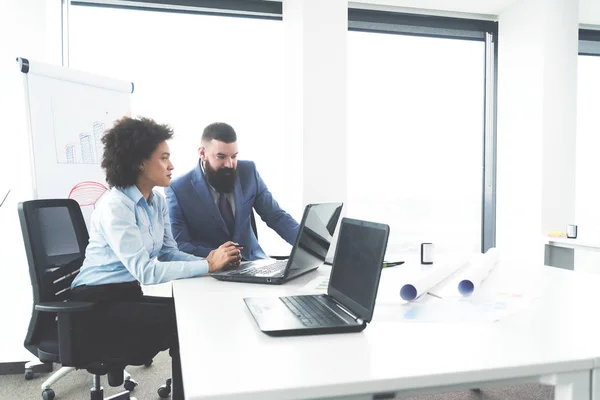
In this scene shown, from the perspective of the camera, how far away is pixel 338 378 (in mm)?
774

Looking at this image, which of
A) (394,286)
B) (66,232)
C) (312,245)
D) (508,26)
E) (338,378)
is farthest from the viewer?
(508,26)

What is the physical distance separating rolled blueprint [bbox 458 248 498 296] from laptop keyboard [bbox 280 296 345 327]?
464 mm

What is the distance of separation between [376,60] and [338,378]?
3.48 m

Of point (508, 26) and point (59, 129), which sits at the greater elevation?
point (508, 26)

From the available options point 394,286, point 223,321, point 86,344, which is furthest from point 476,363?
point 86,344

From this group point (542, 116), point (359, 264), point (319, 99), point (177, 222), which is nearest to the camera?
point (359, 264)

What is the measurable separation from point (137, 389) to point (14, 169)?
1392 mm

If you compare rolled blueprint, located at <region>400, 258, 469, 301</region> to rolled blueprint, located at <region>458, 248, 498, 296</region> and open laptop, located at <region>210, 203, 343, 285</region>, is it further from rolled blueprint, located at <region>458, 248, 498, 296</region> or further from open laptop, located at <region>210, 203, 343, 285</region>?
open laptop, located at <region>210, 203, 343, 285</region>

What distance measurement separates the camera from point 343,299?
1.17m

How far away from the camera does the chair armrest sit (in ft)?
5.00

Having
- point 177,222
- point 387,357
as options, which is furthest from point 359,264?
point 177,222

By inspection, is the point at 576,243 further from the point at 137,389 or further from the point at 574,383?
the point at 137,389

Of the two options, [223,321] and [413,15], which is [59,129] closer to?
[223,321]

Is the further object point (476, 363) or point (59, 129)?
point (59, 129)
